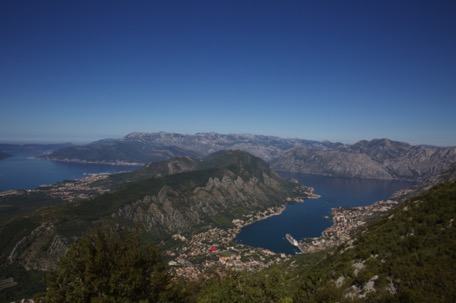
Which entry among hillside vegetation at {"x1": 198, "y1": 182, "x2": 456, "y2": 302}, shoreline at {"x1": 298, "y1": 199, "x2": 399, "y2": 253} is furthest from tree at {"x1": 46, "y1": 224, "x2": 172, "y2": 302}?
shoreline at {"x1": 298, "y1": 199, "x2": 399, "y2": 253}

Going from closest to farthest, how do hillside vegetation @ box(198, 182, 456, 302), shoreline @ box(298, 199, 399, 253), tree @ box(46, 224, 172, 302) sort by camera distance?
hillside vegetation @ box(198, 182, 456, 302) → tree @ box(46, 224, 172, 302) → shoreline @ box(298, 199, 399, 253)

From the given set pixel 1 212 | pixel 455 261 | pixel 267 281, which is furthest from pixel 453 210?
pixel 1 212

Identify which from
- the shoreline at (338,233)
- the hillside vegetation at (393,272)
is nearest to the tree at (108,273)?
the hillside vegetation at (393,272)

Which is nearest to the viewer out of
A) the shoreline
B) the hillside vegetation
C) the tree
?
the hillside vegetation

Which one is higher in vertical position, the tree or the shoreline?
the tree

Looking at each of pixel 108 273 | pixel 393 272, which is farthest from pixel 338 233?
pixel 108 273

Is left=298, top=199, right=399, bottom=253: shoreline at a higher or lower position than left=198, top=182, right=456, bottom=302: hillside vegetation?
lower

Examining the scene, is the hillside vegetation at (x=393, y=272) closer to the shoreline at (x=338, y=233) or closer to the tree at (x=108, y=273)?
the tree at (x=108, y=273)

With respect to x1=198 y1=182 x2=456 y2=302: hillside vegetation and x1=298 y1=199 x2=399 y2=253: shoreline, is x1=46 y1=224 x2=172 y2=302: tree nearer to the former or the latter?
x1=198 y1=182 x2=456 y2=302: hillside vegetation

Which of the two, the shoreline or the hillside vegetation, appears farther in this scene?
the shoreline
